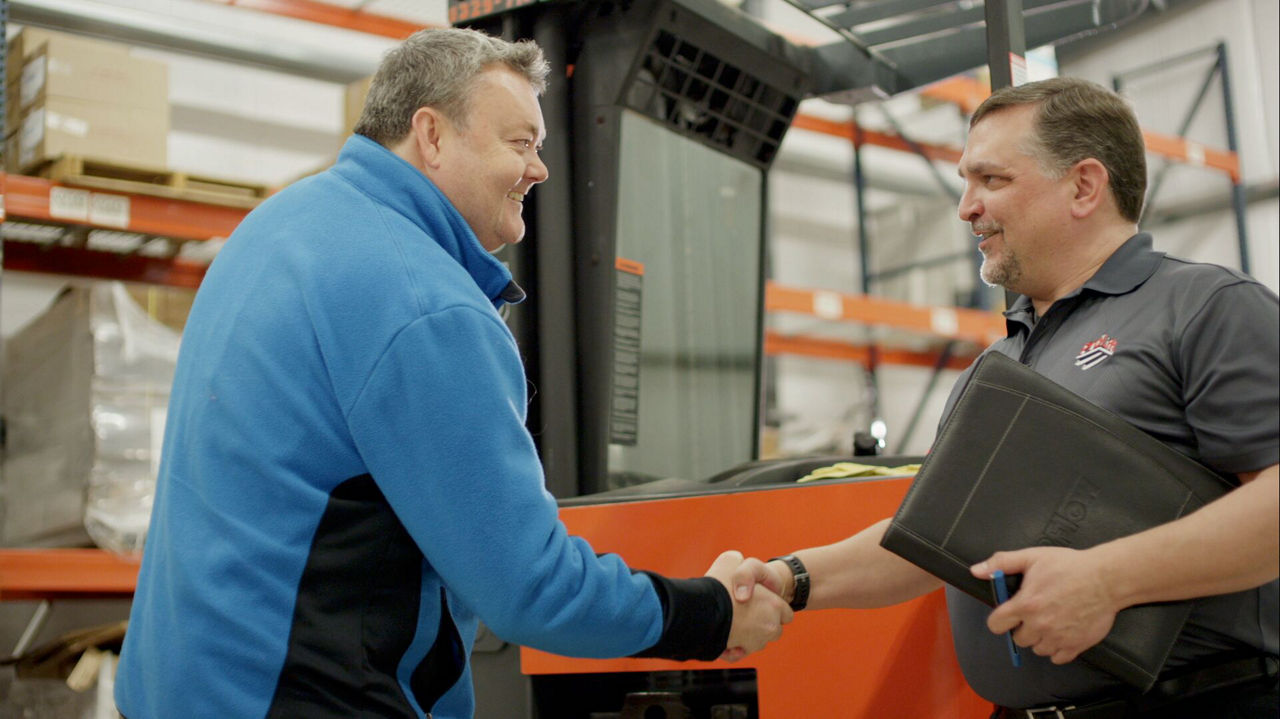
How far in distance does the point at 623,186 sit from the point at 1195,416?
6.20ft

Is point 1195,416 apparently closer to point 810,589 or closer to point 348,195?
point 810,589

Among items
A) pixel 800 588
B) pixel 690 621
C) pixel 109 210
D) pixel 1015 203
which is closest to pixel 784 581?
pixel 800 588

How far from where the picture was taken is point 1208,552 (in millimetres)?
1699

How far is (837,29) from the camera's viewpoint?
353cm

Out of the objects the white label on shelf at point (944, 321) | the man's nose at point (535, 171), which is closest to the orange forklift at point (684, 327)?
the man's nose at point (535, 171)

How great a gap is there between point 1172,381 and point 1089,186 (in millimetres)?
455

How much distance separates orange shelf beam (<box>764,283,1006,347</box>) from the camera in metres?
7.66

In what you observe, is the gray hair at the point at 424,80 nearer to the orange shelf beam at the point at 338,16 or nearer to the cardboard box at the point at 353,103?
the cardboard box at the point at 353,103

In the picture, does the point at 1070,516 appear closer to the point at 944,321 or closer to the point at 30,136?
the point at 30,136

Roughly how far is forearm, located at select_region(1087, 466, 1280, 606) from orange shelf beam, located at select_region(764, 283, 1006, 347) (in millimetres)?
5117

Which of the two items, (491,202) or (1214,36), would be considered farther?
(1214,36)

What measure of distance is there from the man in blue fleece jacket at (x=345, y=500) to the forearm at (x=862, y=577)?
0.58 m

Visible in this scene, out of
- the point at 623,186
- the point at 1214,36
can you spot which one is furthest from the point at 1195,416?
the point at 1214,36

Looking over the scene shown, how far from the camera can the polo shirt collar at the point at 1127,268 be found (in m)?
2.00
